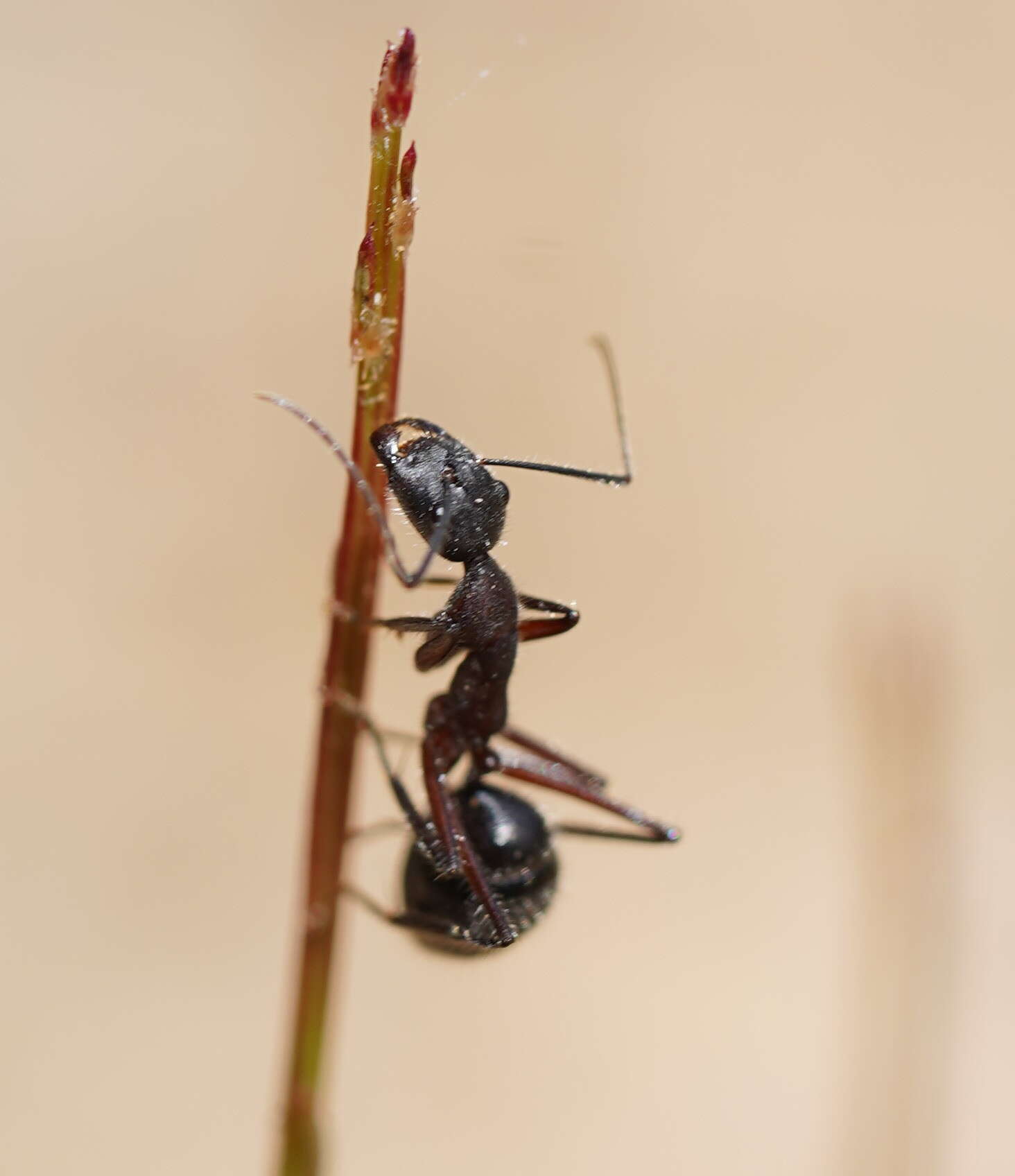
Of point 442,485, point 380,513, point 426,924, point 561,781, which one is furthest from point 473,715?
point 380,513

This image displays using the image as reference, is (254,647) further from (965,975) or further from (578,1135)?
(965,975)

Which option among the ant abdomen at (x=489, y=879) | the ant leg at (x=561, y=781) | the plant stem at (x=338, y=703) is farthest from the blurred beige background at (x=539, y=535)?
the plant stem at (x=338, y=703)

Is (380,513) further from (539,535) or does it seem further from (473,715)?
(539,535)

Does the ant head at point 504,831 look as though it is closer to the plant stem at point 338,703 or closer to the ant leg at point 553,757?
the ant leg at point 553,757

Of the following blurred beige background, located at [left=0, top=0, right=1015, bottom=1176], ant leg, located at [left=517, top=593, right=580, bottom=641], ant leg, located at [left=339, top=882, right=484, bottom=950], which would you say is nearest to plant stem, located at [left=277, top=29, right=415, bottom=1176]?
ant leg, located at [left=339, top=882, right=484, bottom=950]

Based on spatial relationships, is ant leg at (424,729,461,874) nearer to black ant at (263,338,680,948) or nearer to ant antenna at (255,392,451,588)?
black ant at (263,338,680,948)

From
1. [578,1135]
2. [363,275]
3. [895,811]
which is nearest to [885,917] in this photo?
[895,811]

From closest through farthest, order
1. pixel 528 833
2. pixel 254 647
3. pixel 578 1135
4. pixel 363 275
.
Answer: pixel 363 275 < pixel 528 833 < pixel 578 1135 < pixel 254 647
